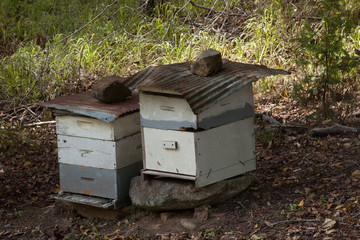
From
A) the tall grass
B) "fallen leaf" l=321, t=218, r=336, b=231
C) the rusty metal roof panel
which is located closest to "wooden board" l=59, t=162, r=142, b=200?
the rusty metal roof panel

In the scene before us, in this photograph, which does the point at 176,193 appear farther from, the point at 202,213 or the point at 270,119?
the point at 270,119

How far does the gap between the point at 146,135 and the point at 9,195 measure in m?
1.92

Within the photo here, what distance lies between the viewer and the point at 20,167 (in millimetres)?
6395

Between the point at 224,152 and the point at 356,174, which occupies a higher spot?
the point at 224,152

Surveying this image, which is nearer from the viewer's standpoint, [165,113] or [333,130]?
[165,113]

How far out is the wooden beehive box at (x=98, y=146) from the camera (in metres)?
4.65

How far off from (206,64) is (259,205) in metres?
1.16

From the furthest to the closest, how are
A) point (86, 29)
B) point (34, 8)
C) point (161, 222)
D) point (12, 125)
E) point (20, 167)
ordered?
point (34, 8)
point (86, 29)
point (12, 125)
point (20, 167)
point (161, 222)

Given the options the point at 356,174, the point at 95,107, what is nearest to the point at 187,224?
the point at 95,107

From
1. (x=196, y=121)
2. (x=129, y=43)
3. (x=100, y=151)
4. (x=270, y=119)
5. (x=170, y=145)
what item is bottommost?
(x=270, y=119)

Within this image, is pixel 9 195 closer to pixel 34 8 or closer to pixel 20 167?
pixel 20 167

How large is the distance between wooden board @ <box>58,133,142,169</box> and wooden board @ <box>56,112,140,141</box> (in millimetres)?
40

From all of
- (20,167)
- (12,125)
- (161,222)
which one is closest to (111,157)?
(161,222)

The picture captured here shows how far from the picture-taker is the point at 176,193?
4.48 meters
